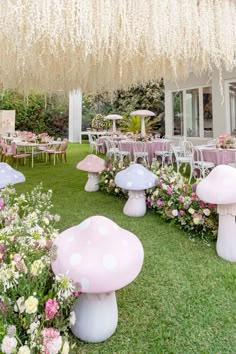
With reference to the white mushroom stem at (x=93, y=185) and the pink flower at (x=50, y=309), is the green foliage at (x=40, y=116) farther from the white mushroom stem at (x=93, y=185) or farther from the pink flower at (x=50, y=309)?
the pink flower at (x=50, y=309)

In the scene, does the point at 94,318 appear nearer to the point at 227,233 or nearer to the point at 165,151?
the point at 227,233

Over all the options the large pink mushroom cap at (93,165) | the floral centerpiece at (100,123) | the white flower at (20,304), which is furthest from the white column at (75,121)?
the white flower at (20,304)

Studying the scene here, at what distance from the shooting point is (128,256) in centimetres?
166

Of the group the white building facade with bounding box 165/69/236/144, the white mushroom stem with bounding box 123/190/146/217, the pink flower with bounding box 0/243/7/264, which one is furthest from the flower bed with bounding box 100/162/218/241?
the white building facade with bounding box 165/69/236/144

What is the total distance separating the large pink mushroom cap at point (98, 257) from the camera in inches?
61.8

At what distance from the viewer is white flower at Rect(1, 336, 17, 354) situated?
121cm

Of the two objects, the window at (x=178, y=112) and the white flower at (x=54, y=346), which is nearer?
the white flower at (x=54, y=346)

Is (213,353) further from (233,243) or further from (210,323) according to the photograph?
(233,243)

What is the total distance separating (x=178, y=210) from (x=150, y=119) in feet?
34.6

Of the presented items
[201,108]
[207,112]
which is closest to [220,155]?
[207,112]

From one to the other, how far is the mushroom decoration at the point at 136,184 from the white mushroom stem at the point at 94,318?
83.3 inches

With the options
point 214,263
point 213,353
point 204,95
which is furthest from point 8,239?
point 204,95

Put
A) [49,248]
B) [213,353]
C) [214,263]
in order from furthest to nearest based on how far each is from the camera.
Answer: [214,263] → [49,248] → [213,353]

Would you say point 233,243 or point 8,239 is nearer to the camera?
point 8,239
